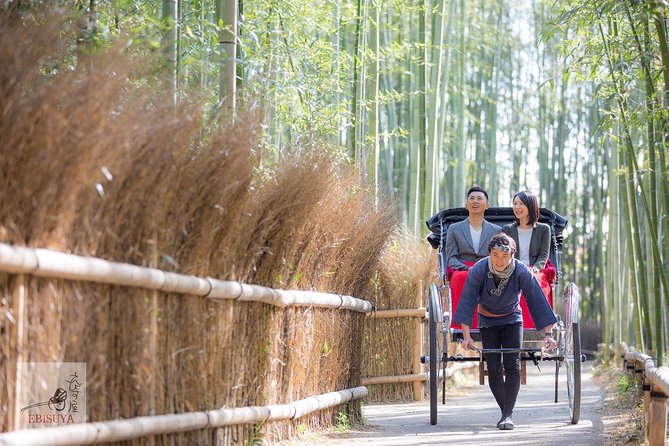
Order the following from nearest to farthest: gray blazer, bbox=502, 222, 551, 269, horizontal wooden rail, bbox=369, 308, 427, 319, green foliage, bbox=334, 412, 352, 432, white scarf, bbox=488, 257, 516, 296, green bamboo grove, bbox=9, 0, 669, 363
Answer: green bamboo grove, bbox=9, 0, 669, 363, white scarf, bbox=488, 257, 516, 296, green foliage, bbox=334, 412, 352, 432, gray blazer, bbox=502, 222, 551, 269, horizontal wooden rail, bbox=369, 308, 427, 319

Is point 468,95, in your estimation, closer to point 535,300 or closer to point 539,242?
point 539,242

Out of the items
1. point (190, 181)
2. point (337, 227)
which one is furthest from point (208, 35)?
point (190, 181)

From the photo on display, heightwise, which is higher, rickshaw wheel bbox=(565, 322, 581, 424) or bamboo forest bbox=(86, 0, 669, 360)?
bamboo forest bbox=(86, 0, 669, 360)

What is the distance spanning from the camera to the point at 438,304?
6.88 meters

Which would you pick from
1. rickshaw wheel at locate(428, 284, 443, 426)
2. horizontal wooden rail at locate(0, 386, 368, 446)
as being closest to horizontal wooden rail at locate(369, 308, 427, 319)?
rickshaw wheel at locate(428, 284, 443, 426)

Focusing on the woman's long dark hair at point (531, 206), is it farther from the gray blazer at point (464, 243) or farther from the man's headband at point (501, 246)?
the man's headband at point (501, 246)

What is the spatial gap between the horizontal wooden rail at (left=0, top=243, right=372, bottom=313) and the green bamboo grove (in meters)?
0.73

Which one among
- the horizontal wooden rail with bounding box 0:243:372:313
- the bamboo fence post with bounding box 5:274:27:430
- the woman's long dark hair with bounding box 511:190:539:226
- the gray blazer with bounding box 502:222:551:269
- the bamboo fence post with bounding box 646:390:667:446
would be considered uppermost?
the woman's long dark hair with bounding box 511:190:539:226

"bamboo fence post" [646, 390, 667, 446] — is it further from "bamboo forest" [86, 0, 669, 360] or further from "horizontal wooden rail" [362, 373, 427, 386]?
"horizontal wooden rail" [362, 373, 427, 386]

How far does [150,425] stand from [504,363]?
3.08 m

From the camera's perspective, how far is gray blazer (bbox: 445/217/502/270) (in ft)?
24.0

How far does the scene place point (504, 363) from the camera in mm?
6480

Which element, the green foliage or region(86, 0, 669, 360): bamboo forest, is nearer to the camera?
region(86, 0, 669, 360): bamboo forest

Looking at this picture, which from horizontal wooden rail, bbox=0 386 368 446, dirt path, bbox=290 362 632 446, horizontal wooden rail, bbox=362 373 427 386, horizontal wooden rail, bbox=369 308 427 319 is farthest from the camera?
horizontal wooden rail, bbox=369 308 427 319
